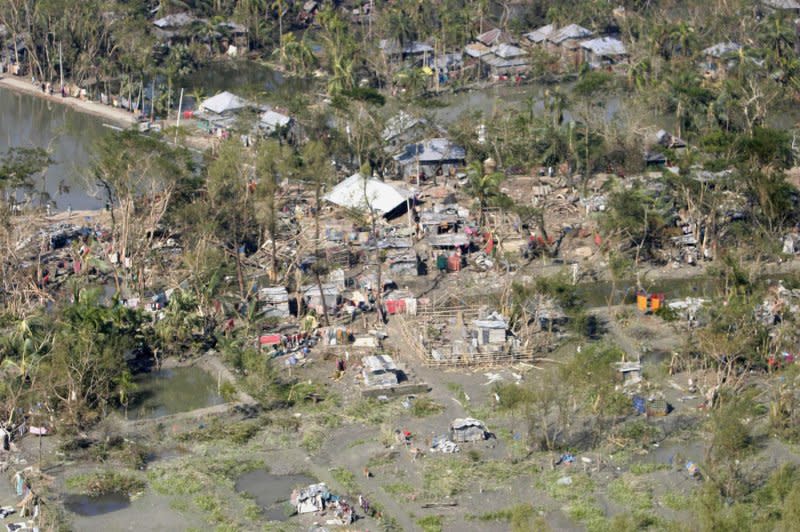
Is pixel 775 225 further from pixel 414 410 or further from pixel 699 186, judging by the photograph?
pixel 414 410

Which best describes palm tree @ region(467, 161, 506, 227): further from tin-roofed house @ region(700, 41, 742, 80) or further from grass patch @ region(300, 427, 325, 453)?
tin-roofed house @ region(700, 41, 742, 80)

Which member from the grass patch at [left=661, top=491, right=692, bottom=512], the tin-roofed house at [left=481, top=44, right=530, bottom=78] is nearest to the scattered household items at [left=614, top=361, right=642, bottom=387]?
the grass patch at [left=661, top=491, right=692, bottom=512]

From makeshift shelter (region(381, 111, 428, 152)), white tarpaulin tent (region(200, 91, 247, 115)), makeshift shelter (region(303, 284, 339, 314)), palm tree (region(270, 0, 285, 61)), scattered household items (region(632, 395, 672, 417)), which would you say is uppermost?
palm tree (region(270, 0, 285, 61))


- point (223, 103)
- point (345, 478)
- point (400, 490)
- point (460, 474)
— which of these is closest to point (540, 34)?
point (223, 103)

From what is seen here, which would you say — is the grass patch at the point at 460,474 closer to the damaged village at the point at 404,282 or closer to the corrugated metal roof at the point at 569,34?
the damaged village at the point at 404,282

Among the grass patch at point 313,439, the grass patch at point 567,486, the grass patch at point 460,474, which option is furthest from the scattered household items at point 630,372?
the grass patch at point 313,439
